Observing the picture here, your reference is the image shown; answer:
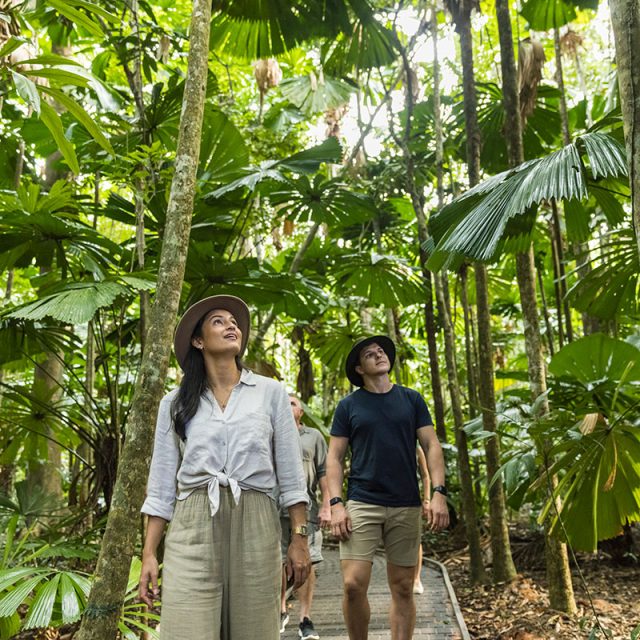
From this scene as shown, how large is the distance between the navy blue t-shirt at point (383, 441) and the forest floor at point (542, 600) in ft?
3.58

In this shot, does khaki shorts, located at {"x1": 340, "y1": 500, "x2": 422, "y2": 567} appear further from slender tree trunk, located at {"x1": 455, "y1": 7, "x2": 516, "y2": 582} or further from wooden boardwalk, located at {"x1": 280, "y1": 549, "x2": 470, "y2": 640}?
slender tree trunk, located at {"x1": 455, "y1": 7, "x2": 516, "y2": 582}

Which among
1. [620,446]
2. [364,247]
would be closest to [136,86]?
[620,446]

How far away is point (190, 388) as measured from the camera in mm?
2627

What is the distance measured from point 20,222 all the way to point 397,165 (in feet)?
19.4

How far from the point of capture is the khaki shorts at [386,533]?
12.7 feet

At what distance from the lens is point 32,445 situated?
625cm

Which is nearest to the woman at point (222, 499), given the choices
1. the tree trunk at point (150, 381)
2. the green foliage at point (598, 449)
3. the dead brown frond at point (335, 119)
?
the tree trunk at point (150, 381)

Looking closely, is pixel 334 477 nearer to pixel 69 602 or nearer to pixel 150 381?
pixel 150 381

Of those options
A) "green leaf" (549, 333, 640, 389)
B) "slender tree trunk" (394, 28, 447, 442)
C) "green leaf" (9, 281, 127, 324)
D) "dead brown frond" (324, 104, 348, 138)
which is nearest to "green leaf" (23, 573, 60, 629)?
"green leaf" (9, 281, 127, 324)

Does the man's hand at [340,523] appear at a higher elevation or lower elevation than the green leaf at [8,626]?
higher

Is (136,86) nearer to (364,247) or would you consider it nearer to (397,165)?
(397,165)

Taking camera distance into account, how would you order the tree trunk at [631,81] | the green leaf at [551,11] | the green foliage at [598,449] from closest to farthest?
the tree trunk at [631,81] < the green foliage at [598,449] < the green leaf at [551,11]

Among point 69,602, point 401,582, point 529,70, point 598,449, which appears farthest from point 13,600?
point 529,70

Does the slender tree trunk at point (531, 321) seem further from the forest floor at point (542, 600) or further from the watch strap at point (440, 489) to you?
the watch strap at point (440, 489)
